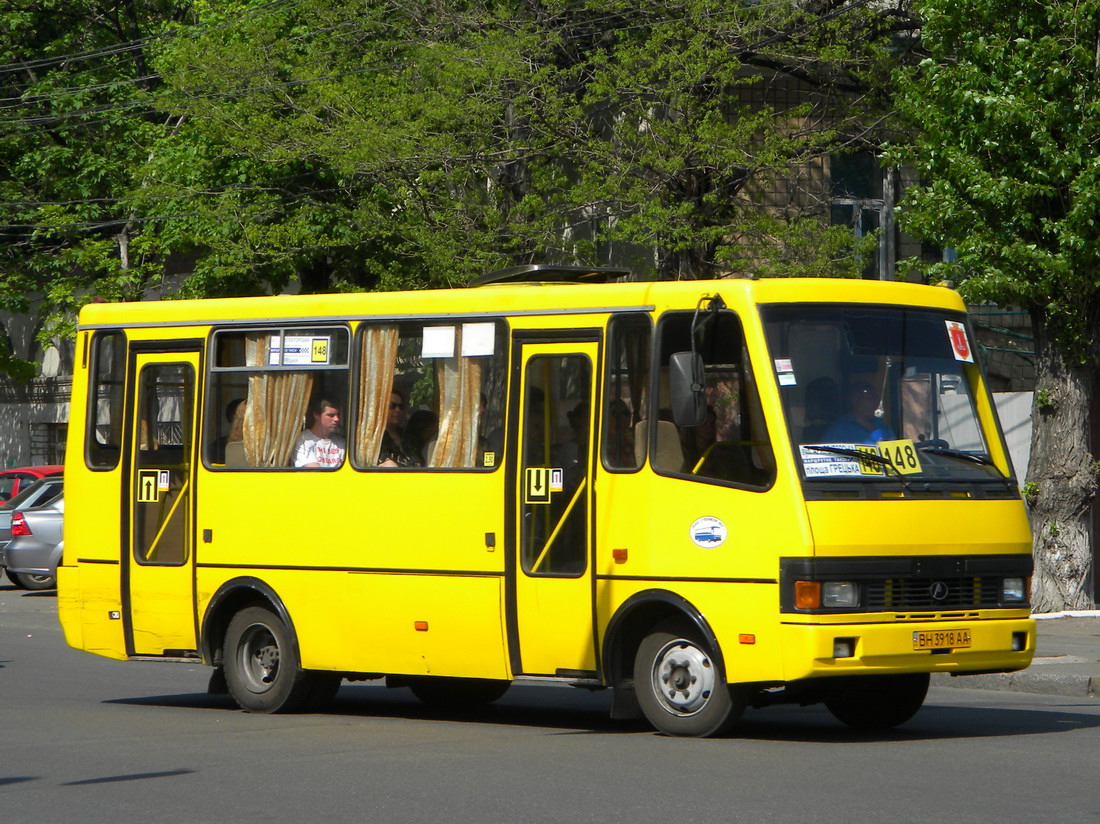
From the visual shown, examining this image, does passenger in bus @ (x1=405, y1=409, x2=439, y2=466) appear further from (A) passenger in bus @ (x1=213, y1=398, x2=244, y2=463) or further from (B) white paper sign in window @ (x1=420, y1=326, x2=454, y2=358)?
(A) passenger in bus @ (x1=213, y1=398, x2=244, y2=463)

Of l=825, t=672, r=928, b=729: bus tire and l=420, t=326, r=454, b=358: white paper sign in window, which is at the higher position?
l=420, t=326, r=454, b=358: white paper sign in window

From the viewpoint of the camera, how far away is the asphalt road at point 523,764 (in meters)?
7.72

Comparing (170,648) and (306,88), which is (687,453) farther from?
(306,88)

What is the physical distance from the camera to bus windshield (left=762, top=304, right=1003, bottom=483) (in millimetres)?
9867

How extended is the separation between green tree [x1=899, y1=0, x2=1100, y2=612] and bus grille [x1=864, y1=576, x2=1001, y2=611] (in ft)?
26.9

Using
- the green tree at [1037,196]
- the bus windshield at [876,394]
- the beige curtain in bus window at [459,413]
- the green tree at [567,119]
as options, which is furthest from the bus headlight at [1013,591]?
the green tree at [567,119]

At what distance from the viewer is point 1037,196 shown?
60.1ft

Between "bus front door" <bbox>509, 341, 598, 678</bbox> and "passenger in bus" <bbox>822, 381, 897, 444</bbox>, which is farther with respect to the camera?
"bus front door" <bbox>509, 341, 598, 678</bbox>

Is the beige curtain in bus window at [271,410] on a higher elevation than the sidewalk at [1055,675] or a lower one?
higher

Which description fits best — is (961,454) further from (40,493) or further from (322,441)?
(40,493)

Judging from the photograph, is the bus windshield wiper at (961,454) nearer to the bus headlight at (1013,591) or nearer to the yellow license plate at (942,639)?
the bus headlight at (1013,591)

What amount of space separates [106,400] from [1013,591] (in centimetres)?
633

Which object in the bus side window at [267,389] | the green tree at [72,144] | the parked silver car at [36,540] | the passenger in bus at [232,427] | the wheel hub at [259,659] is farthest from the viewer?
the green tree at [72,144]

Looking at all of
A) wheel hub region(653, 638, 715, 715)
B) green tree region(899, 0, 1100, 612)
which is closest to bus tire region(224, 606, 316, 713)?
wheel hub region(653, 638, 715, 715)
